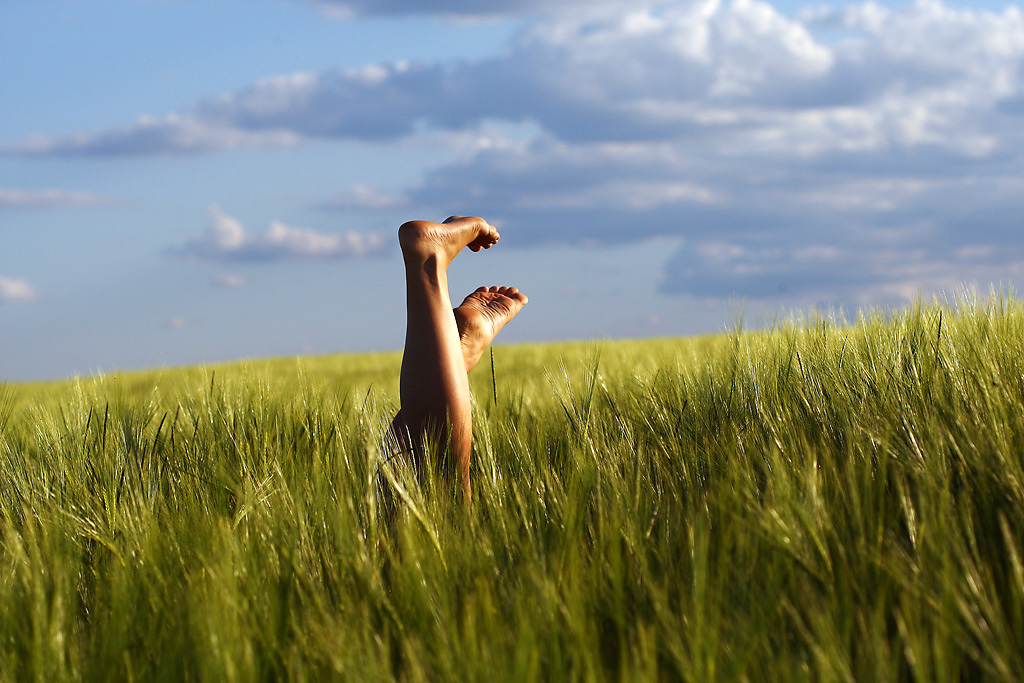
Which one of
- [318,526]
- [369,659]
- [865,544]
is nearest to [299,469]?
[318,526]

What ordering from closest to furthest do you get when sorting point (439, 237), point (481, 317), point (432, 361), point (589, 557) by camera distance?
point (589, 557) → point (432, 361) → point (439, 237) → point (481, 317)

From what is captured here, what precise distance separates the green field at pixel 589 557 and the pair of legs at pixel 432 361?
10 centimetres

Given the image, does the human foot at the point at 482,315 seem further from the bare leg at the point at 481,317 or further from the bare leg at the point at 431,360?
the bare leg at the point at 431,360

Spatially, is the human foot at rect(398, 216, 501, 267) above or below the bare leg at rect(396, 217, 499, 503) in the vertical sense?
above

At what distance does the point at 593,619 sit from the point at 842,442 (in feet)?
3.76

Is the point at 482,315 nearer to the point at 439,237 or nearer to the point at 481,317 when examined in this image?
the point at 481,317

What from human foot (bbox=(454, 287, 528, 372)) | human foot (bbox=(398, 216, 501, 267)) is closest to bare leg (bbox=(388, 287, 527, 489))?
human foot (bbox=(454, 287, 528, 372))

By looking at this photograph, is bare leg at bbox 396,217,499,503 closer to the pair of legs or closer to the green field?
the pair of legs

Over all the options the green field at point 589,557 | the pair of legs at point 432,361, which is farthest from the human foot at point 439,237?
the green field at point 589,557

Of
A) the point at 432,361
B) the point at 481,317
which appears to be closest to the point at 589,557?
the point at 432,361

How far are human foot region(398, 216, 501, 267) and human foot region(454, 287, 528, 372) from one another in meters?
0.31

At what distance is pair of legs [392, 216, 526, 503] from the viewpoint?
2.21 metres

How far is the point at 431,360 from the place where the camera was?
2.21m

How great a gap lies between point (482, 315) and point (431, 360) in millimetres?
685
